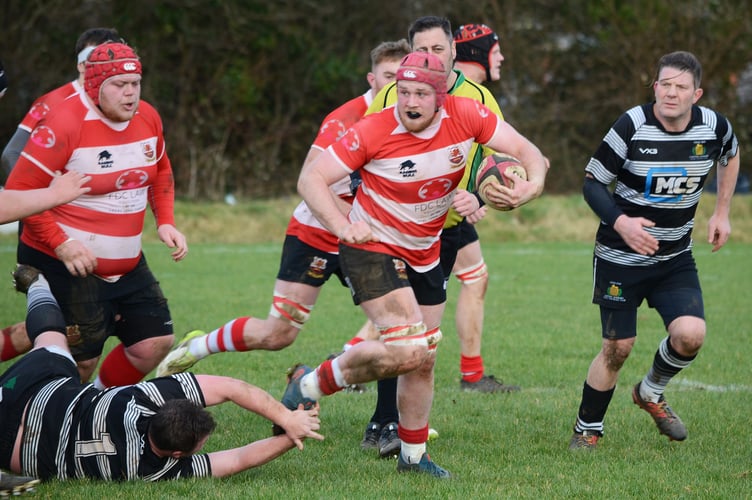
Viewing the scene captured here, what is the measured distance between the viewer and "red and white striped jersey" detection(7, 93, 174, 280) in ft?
17.5

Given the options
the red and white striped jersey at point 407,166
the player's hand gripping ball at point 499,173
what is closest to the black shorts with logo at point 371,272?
the red and white striped jersey at point 407,166

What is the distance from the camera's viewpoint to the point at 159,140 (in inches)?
231

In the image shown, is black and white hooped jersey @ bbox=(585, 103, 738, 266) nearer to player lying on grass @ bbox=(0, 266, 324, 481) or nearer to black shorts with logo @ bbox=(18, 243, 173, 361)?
player lying on grass @ bbox=(0, 266, 324, 481)

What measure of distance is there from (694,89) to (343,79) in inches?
768

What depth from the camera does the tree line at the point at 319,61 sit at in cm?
2255

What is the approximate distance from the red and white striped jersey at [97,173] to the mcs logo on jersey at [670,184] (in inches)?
109

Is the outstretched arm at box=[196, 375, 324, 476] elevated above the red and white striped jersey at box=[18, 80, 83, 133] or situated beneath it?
situated beneath

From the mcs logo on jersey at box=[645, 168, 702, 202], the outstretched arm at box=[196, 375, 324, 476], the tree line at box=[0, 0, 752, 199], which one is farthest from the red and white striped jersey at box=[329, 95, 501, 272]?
the tree line at box=[0, 0, 752, 199]

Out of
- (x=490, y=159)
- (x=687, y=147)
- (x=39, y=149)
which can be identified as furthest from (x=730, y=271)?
(x=39, y=149)

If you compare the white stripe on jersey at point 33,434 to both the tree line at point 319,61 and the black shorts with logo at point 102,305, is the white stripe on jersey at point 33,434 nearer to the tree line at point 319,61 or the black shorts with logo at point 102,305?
the black shorts with logo at point 102,305

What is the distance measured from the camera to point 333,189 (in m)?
6.06

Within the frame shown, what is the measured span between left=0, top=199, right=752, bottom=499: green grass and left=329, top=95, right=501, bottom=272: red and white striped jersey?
1179 mm

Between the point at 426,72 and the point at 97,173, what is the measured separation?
1.93 meters

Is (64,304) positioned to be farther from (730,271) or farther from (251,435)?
(730,271)
